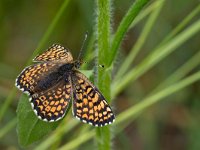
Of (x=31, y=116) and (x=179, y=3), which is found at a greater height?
(x=31, y=116)

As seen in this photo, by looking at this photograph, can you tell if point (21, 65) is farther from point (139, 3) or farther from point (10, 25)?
point (139, 3)

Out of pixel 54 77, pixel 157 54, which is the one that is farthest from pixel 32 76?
pixel 157 54

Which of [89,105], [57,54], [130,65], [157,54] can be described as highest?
[57,54]

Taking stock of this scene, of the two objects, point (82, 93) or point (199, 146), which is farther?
point (199, 146)

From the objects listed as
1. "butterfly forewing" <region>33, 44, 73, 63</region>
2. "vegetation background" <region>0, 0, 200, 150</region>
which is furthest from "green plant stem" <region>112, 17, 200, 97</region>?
"butterfly forewing" <region>33, 44, 73, 63</region>

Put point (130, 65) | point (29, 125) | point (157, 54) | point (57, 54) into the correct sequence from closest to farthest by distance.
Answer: point (29, 125), point (57, 54), point (157, 54), point (130, 65)

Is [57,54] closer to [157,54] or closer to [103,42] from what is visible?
[103,42]

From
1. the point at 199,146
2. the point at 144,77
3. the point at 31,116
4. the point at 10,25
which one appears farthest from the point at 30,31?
→ the point at 31,116

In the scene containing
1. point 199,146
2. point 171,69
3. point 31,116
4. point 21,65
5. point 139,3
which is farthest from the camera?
point 21,65
